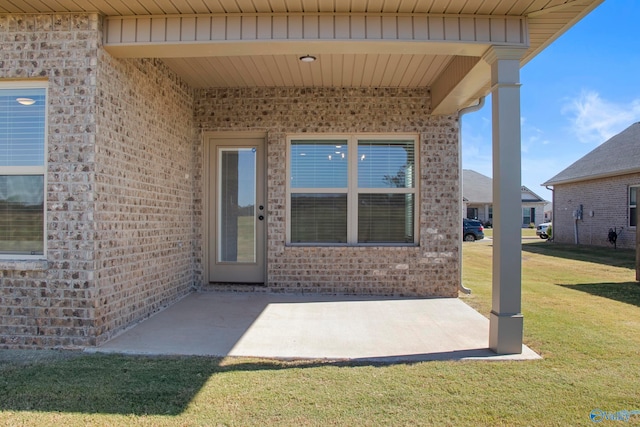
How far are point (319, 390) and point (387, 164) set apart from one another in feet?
14.1

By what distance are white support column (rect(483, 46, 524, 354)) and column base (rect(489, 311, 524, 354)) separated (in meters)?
0.01

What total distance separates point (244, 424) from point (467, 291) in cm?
498

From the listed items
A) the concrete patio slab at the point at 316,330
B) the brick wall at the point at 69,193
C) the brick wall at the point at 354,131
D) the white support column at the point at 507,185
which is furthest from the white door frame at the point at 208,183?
the white support column at the point at 507,185

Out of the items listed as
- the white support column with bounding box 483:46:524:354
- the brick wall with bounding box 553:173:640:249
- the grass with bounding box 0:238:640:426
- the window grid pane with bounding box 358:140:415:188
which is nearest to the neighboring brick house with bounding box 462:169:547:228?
the brick wall with bounding box 553:173:640:249

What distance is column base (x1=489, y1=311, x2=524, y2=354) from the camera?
152 inches

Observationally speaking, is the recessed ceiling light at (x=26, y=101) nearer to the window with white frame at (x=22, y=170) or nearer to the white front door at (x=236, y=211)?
the window with white frame at (x=22, y=170)

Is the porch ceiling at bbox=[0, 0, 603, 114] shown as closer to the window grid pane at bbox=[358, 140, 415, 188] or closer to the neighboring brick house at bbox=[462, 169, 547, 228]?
the window grid pane at bbox=[358, 140, 415, 188]

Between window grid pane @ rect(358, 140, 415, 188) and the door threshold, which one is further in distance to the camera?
window grid pane @ rect(358, 140, 415, 188)

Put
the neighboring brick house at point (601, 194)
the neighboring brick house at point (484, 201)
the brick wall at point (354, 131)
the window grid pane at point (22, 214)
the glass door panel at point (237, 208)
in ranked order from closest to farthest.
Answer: the window grid pane at point (22, 214) → the brick wall at point (354, 131) → the glass door panel at point (237, 208) → the neighboring brick house at point (601, 194) → the neighboring brick house at point (484, 201)

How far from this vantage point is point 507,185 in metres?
3.93

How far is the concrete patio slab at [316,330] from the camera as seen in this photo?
387cm

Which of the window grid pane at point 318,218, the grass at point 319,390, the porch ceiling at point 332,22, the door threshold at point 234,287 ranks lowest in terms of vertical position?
the grass at point 319,390

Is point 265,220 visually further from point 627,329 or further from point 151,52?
point 627,329

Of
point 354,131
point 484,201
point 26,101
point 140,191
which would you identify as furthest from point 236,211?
point 484,201
